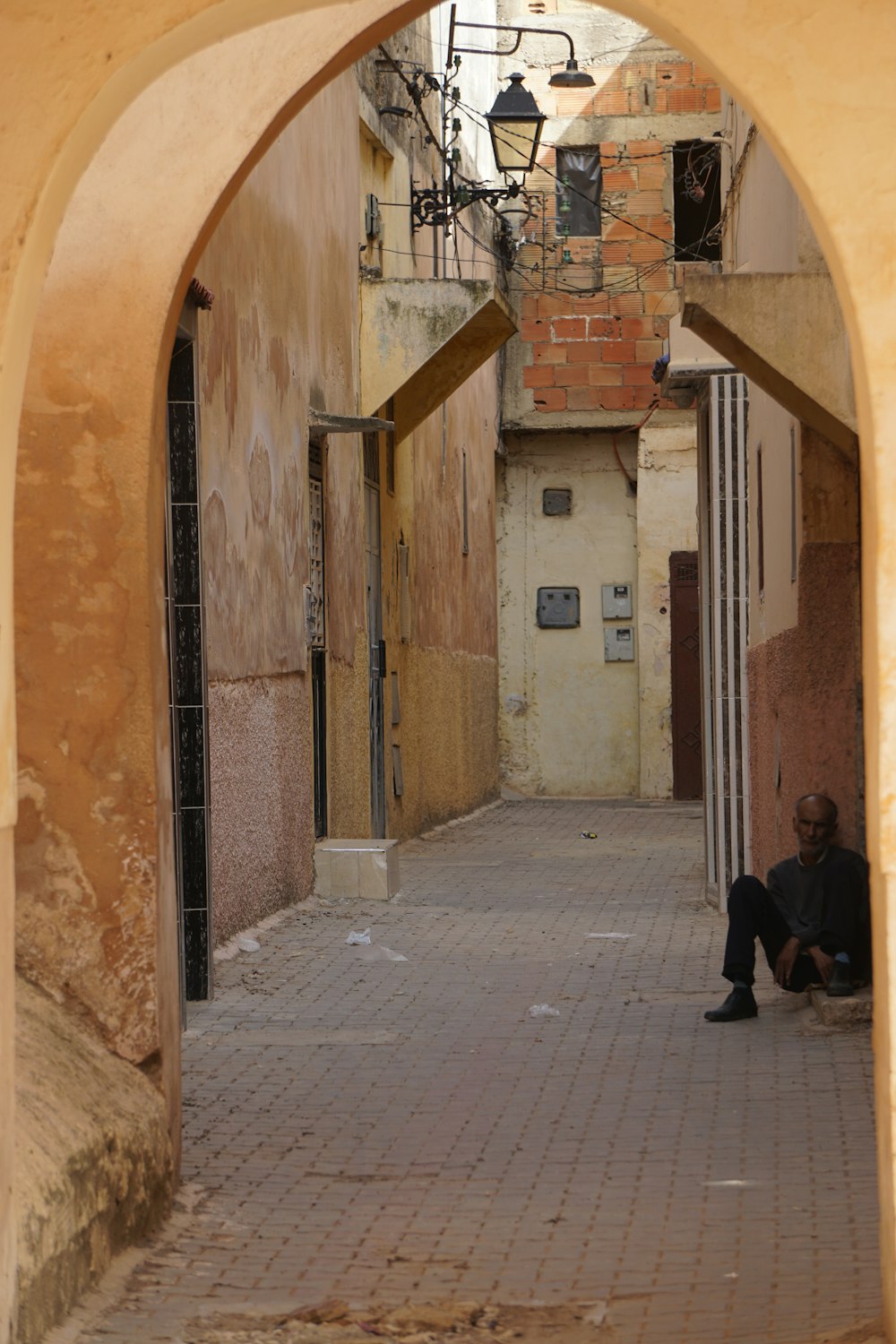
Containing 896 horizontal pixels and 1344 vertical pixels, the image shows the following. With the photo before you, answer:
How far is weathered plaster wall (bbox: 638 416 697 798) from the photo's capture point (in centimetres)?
2436

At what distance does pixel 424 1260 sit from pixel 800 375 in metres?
4.91

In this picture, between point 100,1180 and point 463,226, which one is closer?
point 100,1180

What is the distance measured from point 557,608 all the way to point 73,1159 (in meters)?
20.8

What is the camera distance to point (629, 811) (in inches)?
876

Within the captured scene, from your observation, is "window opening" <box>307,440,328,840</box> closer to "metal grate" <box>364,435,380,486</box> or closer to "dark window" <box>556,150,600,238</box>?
"metal grate" <box>364,435,380,486</box>

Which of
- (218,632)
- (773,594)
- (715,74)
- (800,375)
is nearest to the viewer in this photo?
(715,74)

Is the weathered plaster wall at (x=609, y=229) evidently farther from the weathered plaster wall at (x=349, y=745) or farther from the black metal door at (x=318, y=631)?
the black metal door at (x=318, y=631)

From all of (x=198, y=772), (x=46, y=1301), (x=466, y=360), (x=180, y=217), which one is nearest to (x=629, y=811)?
(x=466, y=360)

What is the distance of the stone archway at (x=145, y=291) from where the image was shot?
3.53m

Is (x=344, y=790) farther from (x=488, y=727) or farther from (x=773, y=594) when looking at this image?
(x=488, y=727)

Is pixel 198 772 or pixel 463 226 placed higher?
pixel 463 226

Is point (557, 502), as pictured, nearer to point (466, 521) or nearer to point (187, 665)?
point (466, 521)

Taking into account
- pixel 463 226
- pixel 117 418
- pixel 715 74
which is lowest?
pixel 117 418

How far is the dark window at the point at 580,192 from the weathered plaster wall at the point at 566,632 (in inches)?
109
